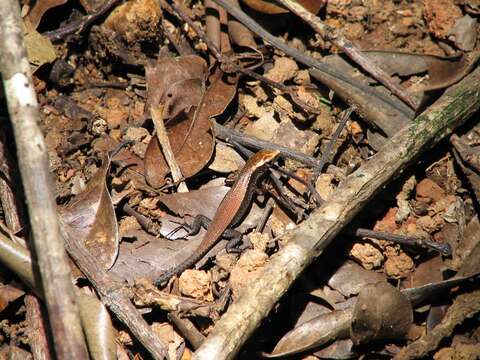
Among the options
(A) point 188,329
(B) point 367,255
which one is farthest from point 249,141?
(A) point 188,329

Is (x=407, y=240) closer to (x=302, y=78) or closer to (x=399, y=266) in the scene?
(x=399, y=266)

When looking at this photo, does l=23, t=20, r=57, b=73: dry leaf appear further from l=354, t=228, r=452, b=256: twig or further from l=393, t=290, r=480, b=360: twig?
l=393, t=290, r=480, b=360: twig

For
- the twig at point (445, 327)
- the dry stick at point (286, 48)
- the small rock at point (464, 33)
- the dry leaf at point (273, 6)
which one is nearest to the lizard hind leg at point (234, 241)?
the twig at point (445, 327)

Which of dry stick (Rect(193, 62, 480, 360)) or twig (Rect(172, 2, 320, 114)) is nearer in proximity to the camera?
dry stick (Rect(193, 62, 480, 360))

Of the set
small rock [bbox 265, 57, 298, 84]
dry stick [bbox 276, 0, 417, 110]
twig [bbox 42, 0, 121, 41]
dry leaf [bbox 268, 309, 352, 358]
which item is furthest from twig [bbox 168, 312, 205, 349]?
twig [bbox 42, 0, 121, 41]

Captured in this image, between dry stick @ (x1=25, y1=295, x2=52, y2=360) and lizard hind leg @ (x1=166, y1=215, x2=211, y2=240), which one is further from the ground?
lizard hind leg @ (x1=166, y1=215, x2=211, y2=240)

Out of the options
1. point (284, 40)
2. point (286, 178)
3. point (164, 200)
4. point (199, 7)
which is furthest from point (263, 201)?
point (199, 7)

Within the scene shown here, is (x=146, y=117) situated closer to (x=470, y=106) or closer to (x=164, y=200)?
(x=164, y=200)
